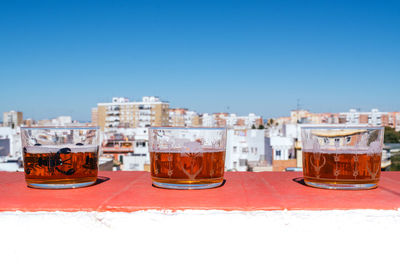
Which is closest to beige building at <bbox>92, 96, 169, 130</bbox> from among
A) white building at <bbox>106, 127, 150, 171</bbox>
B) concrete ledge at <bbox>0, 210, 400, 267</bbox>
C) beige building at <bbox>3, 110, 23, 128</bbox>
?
beige building at <bbox>3, 110, 23, 128</bbox>

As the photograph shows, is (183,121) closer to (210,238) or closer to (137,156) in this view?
(210,238)

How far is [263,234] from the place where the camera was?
2.68 ft

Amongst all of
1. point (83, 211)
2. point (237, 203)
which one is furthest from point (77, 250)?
point (237, 203)

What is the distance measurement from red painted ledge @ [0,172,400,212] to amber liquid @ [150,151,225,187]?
4 cm

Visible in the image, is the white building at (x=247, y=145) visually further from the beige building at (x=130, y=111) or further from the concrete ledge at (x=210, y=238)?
the beige building at (x=130, y=111)

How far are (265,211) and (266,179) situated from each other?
0.44 meters

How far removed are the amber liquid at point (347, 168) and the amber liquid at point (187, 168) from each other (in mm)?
297

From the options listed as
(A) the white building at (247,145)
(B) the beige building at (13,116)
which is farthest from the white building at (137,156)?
(B) the beige building at (13,116)

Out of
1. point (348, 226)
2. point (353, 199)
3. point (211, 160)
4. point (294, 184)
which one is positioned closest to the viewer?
point (348, 226)

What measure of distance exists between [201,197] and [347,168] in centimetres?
43

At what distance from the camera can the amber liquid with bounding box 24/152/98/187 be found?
3.59 feet

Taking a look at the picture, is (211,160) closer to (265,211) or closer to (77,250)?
(265,211)

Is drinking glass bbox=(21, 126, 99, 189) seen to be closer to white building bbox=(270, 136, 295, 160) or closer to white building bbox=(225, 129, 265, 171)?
white building bbox=(270, 136, 295, 160)

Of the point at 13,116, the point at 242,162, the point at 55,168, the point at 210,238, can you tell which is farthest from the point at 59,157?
the point at 13,116
